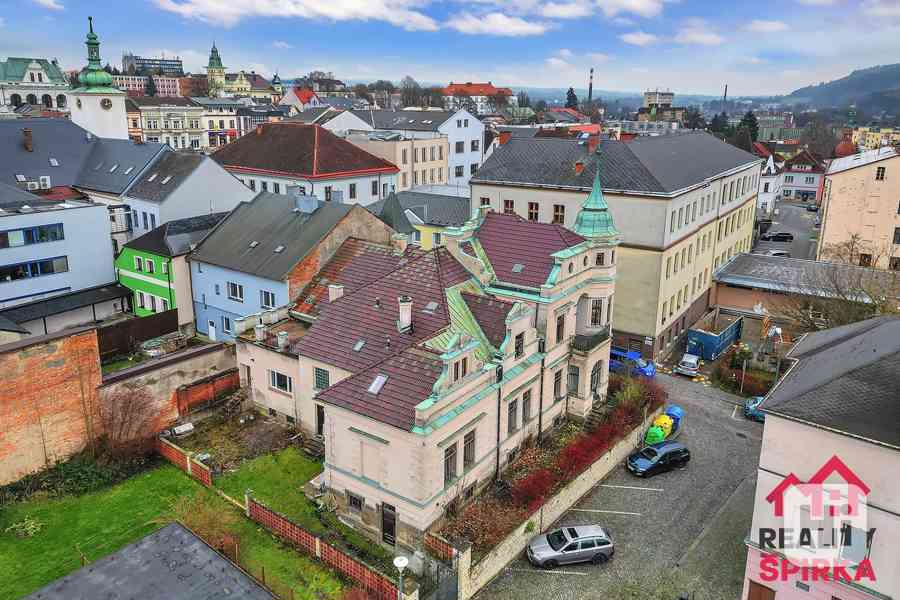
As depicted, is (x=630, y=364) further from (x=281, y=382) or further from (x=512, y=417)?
(x=281, y=382)

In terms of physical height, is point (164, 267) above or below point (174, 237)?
below

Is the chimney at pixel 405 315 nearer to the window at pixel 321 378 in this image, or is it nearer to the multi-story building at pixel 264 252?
the window at pixel 321 378

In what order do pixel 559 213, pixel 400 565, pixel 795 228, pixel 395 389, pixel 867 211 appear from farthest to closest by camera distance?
pixel 795 228
pixel 867 211
pixel 559 213
pixel 395 389
pixel 400 565

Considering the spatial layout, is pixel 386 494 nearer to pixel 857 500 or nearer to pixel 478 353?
pixel 478 353

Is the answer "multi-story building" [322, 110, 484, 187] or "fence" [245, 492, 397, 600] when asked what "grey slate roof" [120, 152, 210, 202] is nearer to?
"fence" [245, 492, 397, 600]

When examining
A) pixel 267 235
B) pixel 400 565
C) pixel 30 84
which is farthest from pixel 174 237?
pixel 30 84

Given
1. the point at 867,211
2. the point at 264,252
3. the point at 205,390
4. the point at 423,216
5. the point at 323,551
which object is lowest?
the point at 323,551

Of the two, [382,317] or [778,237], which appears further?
[778,237]
